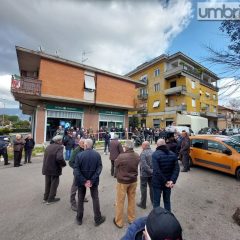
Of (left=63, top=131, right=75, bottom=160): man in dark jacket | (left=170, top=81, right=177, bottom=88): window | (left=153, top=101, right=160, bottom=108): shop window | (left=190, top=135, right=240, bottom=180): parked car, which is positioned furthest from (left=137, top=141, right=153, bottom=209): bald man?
(left=170, top=81, right=177, bottom=88): window

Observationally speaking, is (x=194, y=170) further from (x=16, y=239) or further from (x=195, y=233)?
(x=16, y=239)

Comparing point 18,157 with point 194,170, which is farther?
point 18,157

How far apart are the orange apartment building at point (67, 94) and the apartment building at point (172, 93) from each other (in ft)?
28.8

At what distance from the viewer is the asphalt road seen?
3549 mm

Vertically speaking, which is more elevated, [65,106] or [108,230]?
[65,106]

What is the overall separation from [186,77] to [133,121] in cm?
1173

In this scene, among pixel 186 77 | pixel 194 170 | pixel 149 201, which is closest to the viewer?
pixel 149 201

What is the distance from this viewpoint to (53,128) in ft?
56.6

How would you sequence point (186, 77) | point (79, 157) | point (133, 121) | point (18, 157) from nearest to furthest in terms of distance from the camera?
1. point (79, 157)
2. point (18, 157)
3. point (186, 77)
4. point (133, 121)

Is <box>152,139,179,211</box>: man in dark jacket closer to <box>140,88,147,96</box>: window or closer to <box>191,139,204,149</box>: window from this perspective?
<box>191,139,204,149</box>: window

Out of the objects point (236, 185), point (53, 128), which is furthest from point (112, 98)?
point (236, 185)

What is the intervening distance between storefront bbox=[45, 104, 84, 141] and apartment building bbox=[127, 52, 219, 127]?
42.6 ft

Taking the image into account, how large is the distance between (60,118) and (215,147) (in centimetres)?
1385

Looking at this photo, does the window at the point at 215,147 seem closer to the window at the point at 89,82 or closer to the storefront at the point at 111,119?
the window at the point at 89,82
